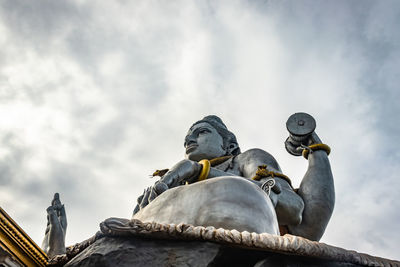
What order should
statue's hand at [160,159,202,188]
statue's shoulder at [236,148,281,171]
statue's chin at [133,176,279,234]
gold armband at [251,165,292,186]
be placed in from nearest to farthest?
statue's chin at [133,176,279,234] < statue's hand at [160,159,202,188] < gold armband at [251,165,292,186] < statue's shoulder at [236,148,281,171]

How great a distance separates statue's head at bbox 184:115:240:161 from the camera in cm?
652

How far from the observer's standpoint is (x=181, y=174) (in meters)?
4.80

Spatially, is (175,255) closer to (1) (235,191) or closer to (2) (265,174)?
(1) (235,191)

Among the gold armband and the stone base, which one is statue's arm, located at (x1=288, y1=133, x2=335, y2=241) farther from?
the stone base

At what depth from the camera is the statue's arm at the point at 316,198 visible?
5.29 meters

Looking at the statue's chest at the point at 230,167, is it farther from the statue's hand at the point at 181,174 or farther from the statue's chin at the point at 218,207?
the statue's chin at the point at 218,207

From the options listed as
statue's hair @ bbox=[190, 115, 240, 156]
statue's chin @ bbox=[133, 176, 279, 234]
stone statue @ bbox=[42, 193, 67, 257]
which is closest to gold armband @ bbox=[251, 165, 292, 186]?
statue's chin @ bbox=[133, 176, 279, 234]

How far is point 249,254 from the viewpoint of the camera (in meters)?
2.94

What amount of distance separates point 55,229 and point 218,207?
9.30 ft

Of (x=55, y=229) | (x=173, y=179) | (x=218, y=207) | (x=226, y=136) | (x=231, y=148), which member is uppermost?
(x=226, y=136)

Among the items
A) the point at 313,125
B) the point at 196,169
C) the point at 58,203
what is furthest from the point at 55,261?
the point at 313,125

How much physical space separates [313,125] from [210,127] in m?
1.57

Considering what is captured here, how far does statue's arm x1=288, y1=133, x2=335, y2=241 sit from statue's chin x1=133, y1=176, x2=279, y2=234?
5.54 feet

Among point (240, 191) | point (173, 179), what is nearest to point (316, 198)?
point (173, 179)
